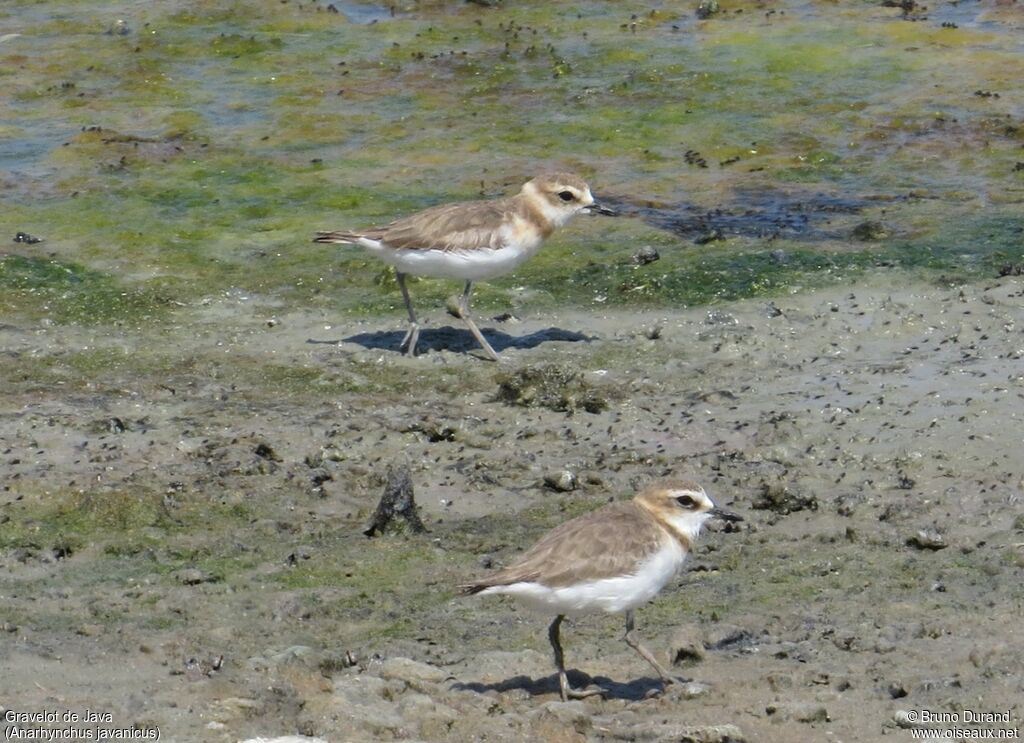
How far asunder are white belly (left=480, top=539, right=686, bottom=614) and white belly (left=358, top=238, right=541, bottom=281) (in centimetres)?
473

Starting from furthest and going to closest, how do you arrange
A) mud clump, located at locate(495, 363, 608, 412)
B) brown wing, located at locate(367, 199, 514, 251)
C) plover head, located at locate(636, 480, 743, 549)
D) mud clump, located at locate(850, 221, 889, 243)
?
mud clump, located at locate(850, 221, 889, 243)
brown wing, located at locate(367, 199, 514, 251)
mud clump, located at locate(495, 363, 608, 412)
plover head, located at locate(636, 480, 743, 549)

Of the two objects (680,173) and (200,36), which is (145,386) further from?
(200,36)

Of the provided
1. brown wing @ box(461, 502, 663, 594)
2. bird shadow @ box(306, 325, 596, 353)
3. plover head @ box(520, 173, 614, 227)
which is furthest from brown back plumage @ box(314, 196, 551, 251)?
brown wing @ box(461, 502, 663, 594)

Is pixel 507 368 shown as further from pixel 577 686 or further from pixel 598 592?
pixel 598 592

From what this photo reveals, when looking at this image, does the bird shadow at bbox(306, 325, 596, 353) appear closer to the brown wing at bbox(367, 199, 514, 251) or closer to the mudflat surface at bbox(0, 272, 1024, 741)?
the mudflat surface at bbox(0, 272, 1024, 741)

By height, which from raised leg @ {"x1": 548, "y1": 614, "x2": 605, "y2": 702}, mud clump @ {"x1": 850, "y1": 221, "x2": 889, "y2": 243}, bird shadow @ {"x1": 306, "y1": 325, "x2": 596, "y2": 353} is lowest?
bird shadow @ {"x1": 306, "y1": 325, "x2": 596, "y2": 353}

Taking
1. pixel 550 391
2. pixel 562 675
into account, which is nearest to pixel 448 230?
pixel 550 391

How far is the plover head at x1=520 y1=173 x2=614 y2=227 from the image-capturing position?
40.1 feet

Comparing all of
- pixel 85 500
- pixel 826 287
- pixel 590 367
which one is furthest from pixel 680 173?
pixel 85 500

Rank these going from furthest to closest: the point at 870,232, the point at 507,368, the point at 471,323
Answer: the point at 870,232, the point at 471,323, the point at 507,368

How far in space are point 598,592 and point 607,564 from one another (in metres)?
0.12

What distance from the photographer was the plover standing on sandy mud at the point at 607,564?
713cm

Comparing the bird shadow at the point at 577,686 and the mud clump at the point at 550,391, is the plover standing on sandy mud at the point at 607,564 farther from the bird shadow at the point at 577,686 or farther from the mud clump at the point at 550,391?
the mud clump at the point at 550,391

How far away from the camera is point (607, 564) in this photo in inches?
283
